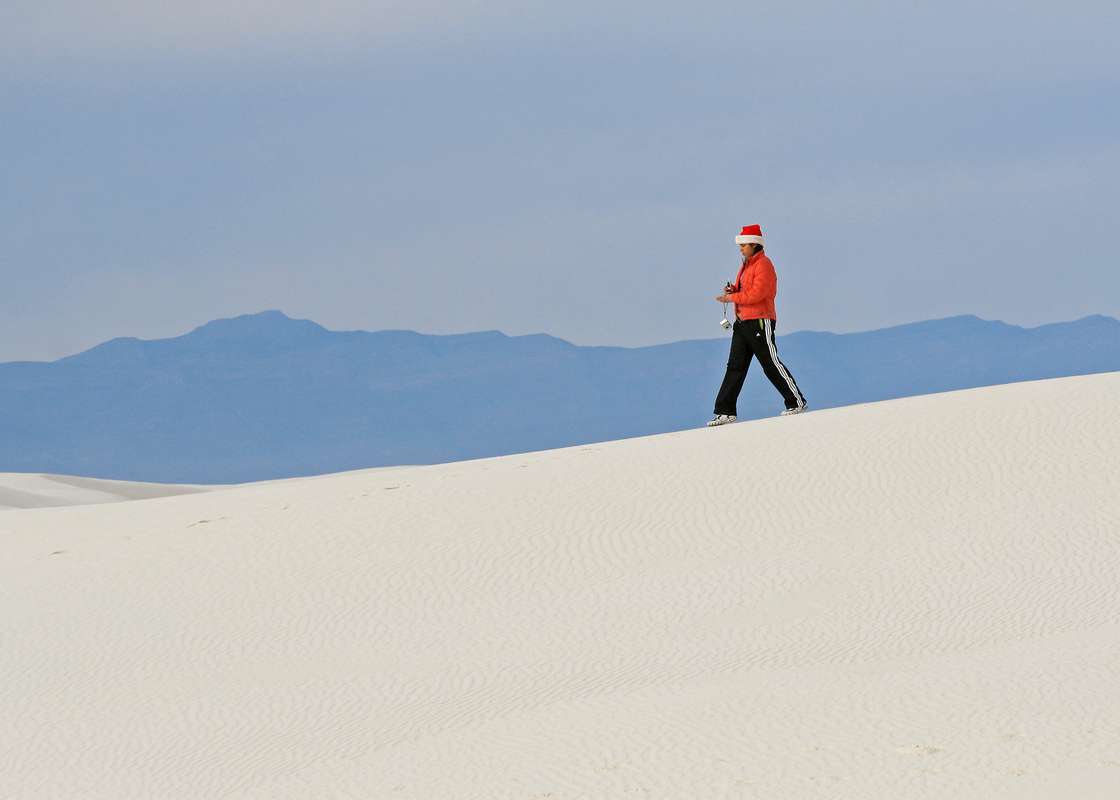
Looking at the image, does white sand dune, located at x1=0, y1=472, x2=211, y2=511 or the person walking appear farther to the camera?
white sand dune, located at x1=0, y1=472, x2=211, y2=511

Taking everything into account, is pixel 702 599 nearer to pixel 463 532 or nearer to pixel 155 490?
pixel 463 532

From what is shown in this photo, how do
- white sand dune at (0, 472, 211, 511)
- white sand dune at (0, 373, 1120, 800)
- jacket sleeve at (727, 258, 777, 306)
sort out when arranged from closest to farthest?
1. white sand dune at (0, 373, 1120, 800)
2. jacket sleeve at (727, 258, 777, 306)
3. white sand dune at (0, 472, 211, 511)

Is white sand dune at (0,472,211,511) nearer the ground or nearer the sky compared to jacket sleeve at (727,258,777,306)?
nearer the ground

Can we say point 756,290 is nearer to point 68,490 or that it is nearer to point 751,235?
point 751,235

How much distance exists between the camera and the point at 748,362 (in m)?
13.0

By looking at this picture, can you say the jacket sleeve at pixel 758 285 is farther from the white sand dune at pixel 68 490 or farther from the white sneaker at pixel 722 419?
the white sand dune at pixel 68 490

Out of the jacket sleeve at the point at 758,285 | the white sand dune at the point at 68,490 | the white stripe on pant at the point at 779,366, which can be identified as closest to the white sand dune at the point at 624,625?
the white stripe on pant at the point at 779,366

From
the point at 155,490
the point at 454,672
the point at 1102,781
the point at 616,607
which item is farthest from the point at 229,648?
the point at 155,490

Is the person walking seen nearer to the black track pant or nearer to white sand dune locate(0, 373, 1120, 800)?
the black track pant

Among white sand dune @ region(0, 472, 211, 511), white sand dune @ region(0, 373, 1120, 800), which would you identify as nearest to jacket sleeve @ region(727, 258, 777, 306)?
white sand dune @ region(0, 373, 1120, 800)

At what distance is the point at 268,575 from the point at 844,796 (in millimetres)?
5720

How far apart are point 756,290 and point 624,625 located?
17.3ft

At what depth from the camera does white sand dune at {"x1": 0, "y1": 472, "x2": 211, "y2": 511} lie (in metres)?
23.0

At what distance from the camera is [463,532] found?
10.4 m
